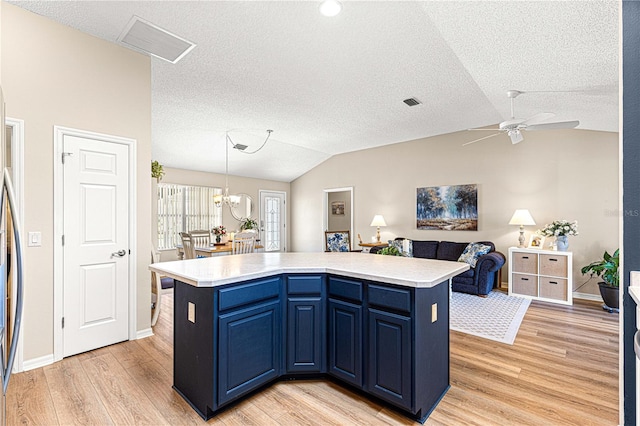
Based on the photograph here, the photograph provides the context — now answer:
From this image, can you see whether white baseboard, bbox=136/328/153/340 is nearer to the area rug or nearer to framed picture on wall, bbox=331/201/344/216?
the area rug

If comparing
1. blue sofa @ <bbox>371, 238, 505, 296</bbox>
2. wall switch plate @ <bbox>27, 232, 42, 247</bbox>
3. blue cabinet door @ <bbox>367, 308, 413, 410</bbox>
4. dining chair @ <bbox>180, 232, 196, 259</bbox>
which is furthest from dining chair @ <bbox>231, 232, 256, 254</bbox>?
blue cabinet door @ <bbox>367, 308, 413, 410</bbox>

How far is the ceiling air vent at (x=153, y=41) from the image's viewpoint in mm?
2719

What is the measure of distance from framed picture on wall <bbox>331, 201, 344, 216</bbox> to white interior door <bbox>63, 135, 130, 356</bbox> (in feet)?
23.7

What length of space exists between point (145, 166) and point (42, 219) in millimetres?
978

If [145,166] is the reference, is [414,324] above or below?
below

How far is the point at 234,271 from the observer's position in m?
2.08

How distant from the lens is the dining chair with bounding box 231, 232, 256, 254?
536cm

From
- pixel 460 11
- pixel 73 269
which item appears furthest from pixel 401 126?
pixel 73 269

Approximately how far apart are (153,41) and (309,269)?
2584 millimetres

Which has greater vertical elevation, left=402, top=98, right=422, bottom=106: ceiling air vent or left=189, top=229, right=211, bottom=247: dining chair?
left=402, top=98, right=422, bottom=106: ceiling air vent

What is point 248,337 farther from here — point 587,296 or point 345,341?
point 587,296

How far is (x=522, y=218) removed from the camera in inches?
195

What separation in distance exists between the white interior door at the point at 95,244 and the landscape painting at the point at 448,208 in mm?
5228

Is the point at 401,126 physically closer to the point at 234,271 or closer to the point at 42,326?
the point at 234,271
